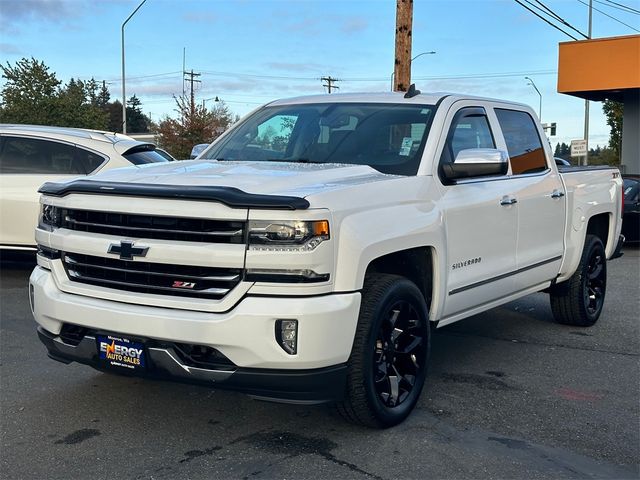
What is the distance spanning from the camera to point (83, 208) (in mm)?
3900

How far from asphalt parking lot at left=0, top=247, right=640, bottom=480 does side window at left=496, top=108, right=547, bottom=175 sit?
5.12 ft

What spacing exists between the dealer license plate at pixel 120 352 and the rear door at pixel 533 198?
308cm

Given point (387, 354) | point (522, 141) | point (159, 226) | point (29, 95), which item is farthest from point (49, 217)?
point (29, 95)

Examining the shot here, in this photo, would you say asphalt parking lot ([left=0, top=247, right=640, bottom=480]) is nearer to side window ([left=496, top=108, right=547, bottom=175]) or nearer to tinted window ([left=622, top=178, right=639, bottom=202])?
side window ([left=496, top=108, right=547, bottom=175])

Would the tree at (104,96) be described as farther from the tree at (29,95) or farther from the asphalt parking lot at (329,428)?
the asphalt parking lot at (329,428)

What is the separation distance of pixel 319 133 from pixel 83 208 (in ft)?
6.24

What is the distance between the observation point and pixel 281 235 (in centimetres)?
348

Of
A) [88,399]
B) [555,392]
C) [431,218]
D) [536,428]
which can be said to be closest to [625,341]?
[555,392]

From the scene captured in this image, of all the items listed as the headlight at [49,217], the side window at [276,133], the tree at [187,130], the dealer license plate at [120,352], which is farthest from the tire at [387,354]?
the tree at [187,130]

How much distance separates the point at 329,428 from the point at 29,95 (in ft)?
114

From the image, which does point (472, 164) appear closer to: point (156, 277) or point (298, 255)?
point (298, 255)

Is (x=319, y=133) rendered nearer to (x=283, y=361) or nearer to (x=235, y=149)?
(x=235, y=149)

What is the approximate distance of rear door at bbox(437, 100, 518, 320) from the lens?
471 centimetres

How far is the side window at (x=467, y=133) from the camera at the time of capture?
495 centimetres
